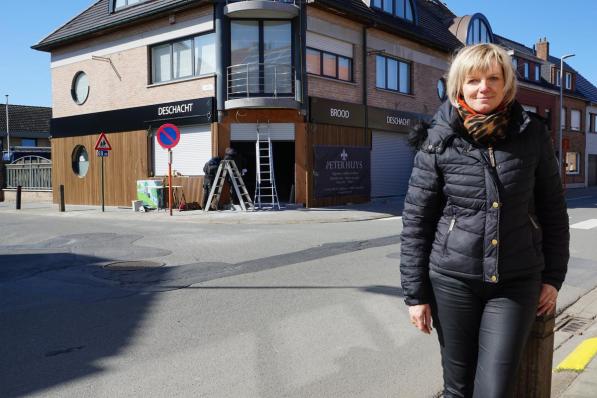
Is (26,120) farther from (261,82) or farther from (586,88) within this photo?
(586,88)

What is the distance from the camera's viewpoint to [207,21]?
60.4 ft

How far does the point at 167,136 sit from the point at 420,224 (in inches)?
552

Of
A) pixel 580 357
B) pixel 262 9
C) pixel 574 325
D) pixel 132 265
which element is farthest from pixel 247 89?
pixel 580 357

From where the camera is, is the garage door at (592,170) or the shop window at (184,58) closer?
the shop window at (184,58)

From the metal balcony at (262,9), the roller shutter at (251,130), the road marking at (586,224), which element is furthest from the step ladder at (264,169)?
the road marking at (586,224)

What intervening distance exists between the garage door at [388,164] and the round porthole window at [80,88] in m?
12.1

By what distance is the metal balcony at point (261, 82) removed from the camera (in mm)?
17922

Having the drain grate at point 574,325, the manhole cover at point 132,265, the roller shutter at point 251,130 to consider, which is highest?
the roller shutter at point 251,130

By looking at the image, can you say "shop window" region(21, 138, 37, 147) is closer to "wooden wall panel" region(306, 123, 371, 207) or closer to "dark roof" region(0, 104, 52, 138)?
"dark roof" region(0, 104, 52, 138)

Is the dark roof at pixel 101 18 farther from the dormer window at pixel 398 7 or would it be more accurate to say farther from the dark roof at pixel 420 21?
the dormer window at pixel 398 7

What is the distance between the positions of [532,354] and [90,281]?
5.98 m

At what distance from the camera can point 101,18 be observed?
22.0m

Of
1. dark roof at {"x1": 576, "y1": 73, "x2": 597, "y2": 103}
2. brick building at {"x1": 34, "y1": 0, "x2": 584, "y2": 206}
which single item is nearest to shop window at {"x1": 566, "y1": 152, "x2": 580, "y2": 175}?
dark roof at {"x1": 576, "y1": 73, "x2": 597, "y2": 103}

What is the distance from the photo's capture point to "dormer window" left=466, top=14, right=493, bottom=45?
26844mm
